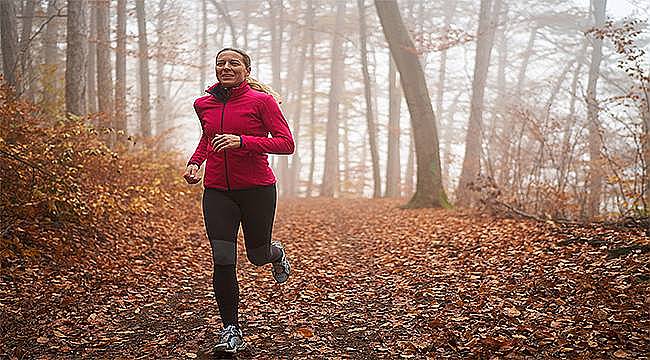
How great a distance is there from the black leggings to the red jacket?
8 cm

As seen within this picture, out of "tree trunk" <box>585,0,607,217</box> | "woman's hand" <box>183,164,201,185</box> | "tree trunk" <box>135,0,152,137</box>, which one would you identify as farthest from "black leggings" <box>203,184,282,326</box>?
"tree trunk" <box>135,0,152,137</box>

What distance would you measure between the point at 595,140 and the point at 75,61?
47.0 ft

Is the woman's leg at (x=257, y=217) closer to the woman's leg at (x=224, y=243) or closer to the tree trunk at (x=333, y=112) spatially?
the woman's leg at (x=224, y=243)

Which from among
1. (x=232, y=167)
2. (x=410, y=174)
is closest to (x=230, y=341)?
(x=232, y=167)

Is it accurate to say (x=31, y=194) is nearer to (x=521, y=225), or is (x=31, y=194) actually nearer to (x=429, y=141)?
(x=521, y=225)

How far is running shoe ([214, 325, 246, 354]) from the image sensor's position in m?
4.23

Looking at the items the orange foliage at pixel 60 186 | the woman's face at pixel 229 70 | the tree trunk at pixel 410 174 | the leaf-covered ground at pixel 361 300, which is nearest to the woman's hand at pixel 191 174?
the woman's face at pixel 229 70

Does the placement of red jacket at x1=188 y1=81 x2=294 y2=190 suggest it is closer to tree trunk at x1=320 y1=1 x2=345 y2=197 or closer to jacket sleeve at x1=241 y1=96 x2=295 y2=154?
jacket sleeve at x1=241 y1=96 x2=295 y2=154

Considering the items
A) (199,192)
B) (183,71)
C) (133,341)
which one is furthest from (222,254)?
(183,71)

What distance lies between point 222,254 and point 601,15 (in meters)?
19.9

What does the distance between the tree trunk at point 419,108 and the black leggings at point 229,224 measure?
34.2 ft

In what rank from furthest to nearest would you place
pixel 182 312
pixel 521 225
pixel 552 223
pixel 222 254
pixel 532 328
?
pixel 521 225 → pixel 552 223 → pixel 182 312 → pixel 532 328 → pixel 222 254

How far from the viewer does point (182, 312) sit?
5711mm

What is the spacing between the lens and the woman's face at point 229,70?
435 centimetres
